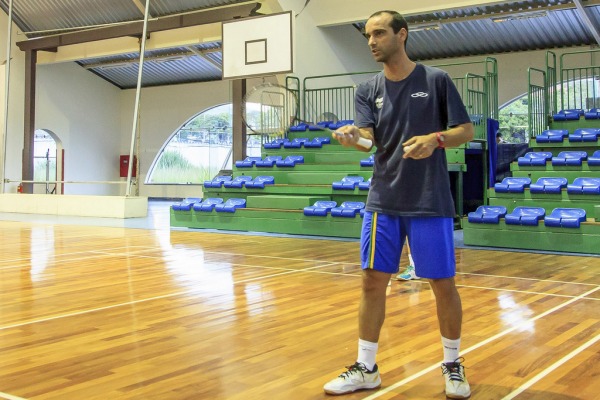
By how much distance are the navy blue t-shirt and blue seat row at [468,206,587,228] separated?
664cm

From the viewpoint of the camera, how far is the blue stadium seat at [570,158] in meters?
10.2

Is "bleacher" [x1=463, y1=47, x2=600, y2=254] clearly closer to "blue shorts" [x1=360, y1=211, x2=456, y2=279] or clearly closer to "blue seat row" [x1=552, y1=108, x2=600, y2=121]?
"blue seat row" [x1=552, y1=108, x2=600, y2=121]

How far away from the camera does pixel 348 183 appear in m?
11.7

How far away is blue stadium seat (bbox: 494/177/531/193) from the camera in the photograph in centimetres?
1002

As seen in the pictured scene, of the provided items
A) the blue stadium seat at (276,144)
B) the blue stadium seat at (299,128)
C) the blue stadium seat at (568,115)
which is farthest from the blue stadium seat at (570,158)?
the blue stadium seat at (299,128)

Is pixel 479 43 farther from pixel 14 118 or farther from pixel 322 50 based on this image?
pixel 14 118

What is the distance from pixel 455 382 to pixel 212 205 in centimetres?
1028

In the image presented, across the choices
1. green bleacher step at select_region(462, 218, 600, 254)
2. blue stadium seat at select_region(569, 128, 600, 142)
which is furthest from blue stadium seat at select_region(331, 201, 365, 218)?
Result: blue stadium seat at select_region(569, 128, 600, 142)

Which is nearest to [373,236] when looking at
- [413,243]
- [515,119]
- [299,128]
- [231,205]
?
[413,243]

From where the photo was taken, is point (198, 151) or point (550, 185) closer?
point (550, 185)

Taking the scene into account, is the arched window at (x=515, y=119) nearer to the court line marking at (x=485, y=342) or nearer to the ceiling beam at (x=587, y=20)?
the ceiling beam at (x=587, y=20)

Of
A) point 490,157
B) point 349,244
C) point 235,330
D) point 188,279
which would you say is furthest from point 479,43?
point 235,330

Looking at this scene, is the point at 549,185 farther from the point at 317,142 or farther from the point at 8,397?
the point at 8,397

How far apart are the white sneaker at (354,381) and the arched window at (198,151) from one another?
24043mm
